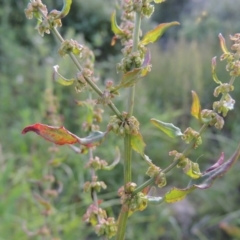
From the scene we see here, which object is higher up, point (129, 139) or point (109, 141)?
point (109, 141)

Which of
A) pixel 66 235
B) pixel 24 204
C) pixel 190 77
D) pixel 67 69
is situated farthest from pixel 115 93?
pixel 190 77

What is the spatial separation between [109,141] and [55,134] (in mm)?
2028

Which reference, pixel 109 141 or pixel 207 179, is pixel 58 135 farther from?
pixel 109 141

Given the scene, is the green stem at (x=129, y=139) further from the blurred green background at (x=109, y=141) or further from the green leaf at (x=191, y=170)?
the blurred green background at (x=109, y=141)

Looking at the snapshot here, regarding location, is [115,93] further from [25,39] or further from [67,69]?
[25,39]

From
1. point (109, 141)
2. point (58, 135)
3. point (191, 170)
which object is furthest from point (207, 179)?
point (109, 141)

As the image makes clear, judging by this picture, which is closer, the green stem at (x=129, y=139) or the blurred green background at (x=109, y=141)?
the green stem at (x=129, y=139)

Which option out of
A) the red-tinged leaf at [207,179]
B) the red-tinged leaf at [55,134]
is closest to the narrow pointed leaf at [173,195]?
the red-tinged leaf at [207,179]

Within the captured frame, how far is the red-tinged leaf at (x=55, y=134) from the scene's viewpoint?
42 cm

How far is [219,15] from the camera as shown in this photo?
4770 mm

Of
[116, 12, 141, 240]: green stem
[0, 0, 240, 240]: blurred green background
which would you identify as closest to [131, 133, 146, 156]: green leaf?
[116, 12, 141, 240]: green stem

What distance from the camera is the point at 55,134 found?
425mm

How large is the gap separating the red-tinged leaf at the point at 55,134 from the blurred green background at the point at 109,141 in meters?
0.63

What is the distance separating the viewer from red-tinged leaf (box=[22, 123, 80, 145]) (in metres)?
0.42
